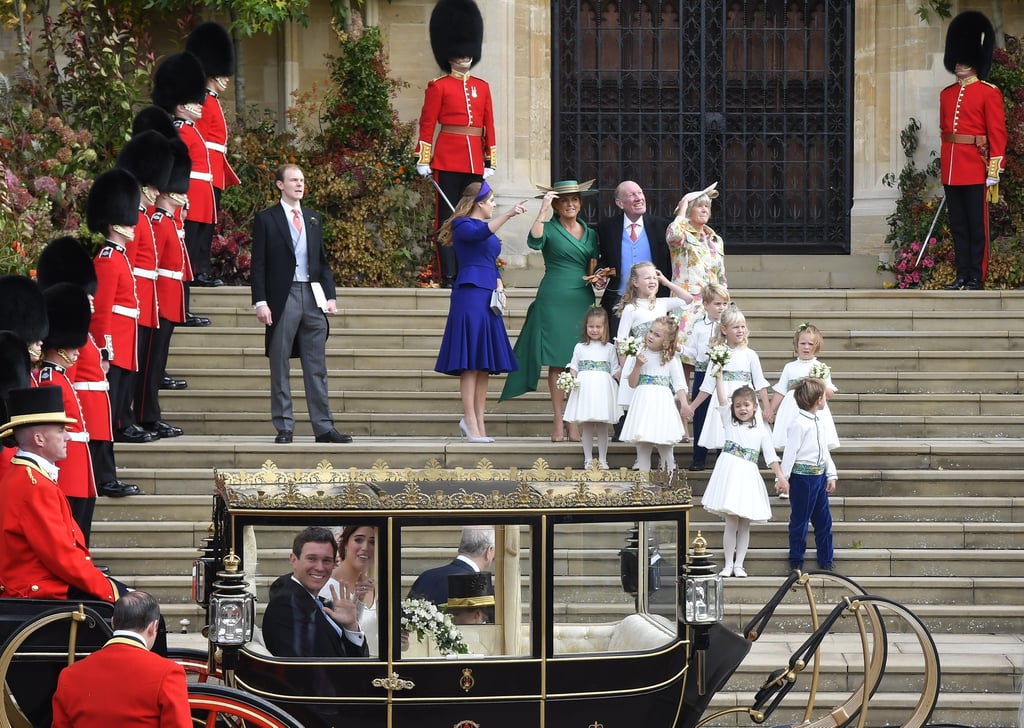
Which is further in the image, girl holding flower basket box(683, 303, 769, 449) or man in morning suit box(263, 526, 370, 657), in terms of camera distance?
girl holding flower basket box(683, 303, 769, 449)

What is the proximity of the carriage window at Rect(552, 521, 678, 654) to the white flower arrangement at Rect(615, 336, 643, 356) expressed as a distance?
389 centimetres

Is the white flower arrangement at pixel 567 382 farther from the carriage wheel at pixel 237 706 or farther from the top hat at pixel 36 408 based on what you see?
A: the carriage wheel at pixel 237 706

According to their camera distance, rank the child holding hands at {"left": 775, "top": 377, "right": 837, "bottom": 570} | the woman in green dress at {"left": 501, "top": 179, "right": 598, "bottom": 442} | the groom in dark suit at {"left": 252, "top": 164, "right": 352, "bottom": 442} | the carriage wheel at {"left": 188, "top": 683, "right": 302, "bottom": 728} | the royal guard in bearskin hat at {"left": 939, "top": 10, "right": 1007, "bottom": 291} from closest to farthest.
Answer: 1. the carriage wheel at {"left": 188, "top": 683, "right": 302, "bottom": 728}
2. the child holding hands at {"left": 775, "top": 377, "right": 837, "bottom": 570}
3. the groom in dark suit at {"left": 252, "top": 164, "right": 352, "bottom": 442}
4. the woman in green dress at {"left": 501, "top": 179, "right": 598, "bottom": 442}
5. the royal guard in bearskin hat at {"left": 939, "top": 10, "right": 1007, "bottom": 291}

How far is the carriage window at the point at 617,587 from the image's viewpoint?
7023 millimetres

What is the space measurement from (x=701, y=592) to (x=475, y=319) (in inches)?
198

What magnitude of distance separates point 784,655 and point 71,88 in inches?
404

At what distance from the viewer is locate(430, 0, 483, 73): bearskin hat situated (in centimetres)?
1522

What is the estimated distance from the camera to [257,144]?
55.0ft

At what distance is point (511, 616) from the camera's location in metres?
6.96

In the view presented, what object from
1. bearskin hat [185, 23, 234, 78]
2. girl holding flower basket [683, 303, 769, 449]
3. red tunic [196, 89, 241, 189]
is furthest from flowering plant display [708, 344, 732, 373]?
bearskin hat [185, 23, 234, 78]

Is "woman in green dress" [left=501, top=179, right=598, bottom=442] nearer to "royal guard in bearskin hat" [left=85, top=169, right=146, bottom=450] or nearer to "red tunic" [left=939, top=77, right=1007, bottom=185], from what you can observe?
"royal guard in bearskin hat" [left=85, top=169, right=146, bottom=450]

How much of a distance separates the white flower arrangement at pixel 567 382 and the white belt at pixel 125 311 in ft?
9.73

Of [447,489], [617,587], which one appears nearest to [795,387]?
[617,587]

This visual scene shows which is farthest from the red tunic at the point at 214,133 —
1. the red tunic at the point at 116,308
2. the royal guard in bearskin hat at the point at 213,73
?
the red tunic at the point at 116,308
